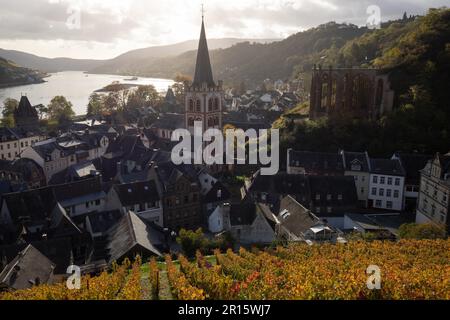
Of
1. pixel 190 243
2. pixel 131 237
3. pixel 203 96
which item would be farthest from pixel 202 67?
pixel 131 237

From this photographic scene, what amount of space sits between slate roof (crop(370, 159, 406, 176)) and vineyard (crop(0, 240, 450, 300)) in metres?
15.4

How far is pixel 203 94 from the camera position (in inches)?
2430

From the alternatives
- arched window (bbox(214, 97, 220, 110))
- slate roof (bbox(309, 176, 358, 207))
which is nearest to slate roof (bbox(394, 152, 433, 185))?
slate roof (bbox(309, 176, 358, 207))

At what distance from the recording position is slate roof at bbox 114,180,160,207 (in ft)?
132

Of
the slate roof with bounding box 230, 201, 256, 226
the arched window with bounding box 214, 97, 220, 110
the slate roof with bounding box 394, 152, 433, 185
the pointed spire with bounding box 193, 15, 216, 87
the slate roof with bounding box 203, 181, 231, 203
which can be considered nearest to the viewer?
the slate roof with bounding box 230, 201, 256, 226

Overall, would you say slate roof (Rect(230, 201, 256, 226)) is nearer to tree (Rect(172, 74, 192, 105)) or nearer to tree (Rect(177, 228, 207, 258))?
tree (Rect(177, 228, 207, 258))

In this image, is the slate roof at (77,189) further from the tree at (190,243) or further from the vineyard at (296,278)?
the vineyard at (296,278)

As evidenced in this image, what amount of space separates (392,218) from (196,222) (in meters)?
19.6

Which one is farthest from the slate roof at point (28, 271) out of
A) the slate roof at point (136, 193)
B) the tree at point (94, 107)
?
the tree at point (94, 107)

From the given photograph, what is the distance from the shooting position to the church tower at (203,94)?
202ft

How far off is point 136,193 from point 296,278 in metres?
25.2

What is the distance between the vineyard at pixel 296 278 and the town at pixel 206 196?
17.5 ft

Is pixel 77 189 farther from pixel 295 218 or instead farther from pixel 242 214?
pixel 295 218
